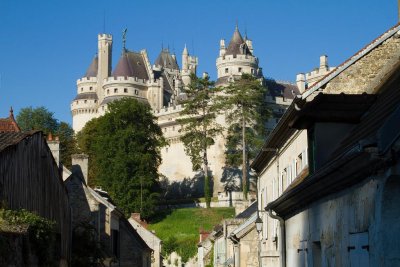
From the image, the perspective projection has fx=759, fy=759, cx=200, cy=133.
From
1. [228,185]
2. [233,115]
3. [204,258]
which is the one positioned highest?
[233,115]

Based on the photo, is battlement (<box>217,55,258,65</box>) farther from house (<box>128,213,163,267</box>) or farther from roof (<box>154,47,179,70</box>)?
house (<box>128,213,163,267</box>)

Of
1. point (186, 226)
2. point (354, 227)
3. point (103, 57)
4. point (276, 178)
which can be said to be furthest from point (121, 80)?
point (354, 227)

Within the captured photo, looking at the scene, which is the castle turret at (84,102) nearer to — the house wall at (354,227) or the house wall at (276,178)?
the house wall at (276,178)

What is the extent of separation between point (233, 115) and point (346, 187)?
230 feet

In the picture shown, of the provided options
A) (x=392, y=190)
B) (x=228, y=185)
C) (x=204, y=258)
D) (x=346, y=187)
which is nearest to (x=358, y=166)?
(x=392, y=190)

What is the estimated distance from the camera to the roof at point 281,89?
102994mm

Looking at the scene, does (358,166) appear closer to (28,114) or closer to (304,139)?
(304,139)

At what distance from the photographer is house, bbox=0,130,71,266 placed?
45.1ft

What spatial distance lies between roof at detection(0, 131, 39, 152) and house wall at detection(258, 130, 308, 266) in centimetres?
543

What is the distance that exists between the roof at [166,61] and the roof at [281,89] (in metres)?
30.2

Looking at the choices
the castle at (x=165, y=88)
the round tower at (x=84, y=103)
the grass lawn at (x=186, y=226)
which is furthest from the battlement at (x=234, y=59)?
the grass lawn at (x=186, y=226)

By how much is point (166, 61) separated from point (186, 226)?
70613 millimetres

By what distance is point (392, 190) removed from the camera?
687cm

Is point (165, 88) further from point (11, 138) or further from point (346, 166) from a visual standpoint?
point (346, 166)
